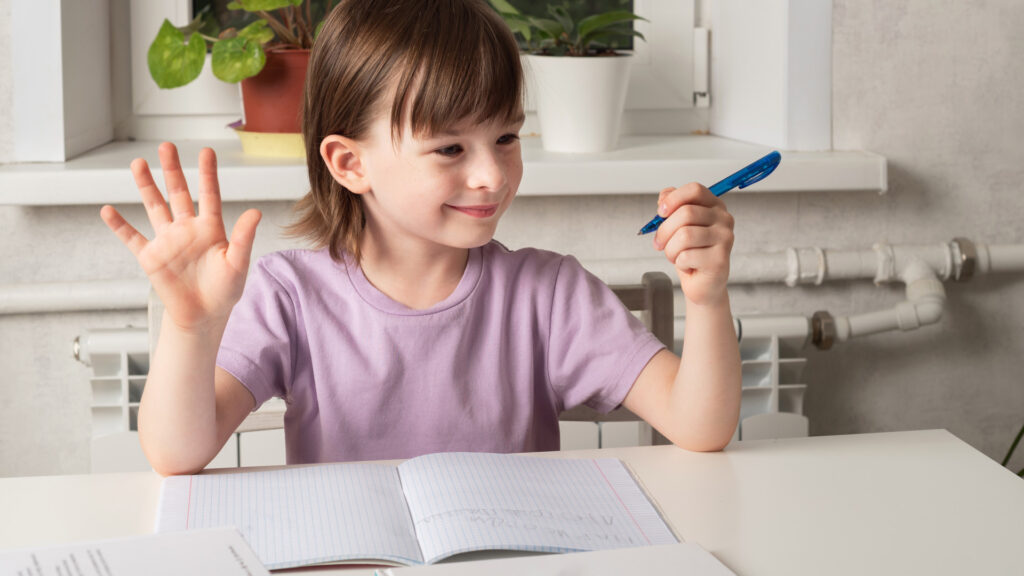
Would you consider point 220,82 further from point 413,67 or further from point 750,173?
point 750,173

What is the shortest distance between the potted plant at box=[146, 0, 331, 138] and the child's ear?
570 millimetres

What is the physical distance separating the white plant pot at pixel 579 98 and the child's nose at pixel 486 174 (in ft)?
2.29

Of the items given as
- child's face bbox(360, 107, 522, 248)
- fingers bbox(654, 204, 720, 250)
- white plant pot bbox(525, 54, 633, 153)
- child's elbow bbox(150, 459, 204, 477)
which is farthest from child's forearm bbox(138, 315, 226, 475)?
white plant pot bbox(525, 54, 633, 153)

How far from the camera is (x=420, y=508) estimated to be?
74 centimetres

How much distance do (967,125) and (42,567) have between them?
1534 millimetres

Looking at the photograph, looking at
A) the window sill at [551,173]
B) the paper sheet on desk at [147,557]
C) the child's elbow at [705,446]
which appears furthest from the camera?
the window sill at [551,173]

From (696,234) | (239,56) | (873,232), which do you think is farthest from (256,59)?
(873,232)

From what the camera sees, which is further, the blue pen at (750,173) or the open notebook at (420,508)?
the blue pen at (750,173)

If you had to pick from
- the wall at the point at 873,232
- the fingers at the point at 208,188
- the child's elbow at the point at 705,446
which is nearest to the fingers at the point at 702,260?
the child's elbow at the point at 705,446

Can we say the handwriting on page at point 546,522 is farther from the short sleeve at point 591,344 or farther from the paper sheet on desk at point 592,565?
the short sleeve at point 591,344

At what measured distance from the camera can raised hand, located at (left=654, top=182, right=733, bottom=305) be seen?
851 mm

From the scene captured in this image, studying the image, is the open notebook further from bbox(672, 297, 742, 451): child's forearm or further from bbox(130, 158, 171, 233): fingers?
bbox(130, 158, 171, 233): fingers

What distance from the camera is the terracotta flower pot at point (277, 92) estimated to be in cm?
158

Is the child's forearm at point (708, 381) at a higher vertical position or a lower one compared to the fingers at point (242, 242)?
lower
